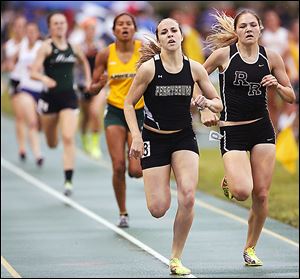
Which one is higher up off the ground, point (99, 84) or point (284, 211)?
point (99, 84)

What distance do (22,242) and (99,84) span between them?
14.8 ft

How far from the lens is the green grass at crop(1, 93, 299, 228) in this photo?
21.8m

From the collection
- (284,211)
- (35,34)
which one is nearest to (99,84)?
(284,211)

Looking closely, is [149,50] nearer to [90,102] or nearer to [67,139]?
[67,139]

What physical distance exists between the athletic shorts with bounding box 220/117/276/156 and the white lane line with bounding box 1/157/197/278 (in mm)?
3543

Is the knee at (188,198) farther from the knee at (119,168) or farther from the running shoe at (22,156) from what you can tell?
the running shoe at (22,156)

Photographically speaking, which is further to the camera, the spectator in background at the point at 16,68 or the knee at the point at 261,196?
the spectator in background at the point at 16,68

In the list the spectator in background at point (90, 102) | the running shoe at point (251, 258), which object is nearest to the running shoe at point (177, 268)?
the running shoe at point (251, 258)

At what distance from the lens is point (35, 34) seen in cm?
2547

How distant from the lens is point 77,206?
873 inches

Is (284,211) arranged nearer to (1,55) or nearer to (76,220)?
(76,220)

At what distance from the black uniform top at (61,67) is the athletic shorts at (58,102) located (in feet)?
0.26

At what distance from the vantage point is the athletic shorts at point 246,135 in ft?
41.5

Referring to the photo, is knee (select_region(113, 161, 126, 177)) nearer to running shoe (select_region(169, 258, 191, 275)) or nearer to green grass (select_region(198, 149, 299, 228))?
green grass (select_region(198, 149, 299, 228))
